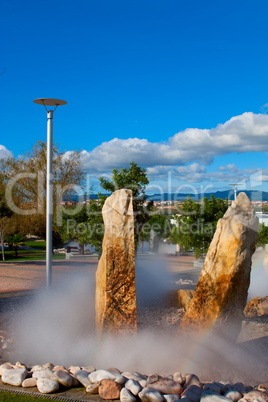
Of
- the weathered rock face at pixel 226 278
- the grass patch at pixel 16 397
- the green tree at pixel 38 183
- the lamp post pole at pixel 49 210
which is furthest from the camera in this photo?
the green tree at pixel 38 183

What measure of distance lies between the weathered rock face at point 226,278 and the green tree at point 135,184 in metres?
11.8

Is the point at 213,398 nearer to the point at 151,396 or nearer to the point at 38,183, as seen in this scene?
the point at 151,396

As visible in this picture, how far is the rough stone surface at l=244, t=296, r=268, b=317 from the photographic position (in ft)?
37.0

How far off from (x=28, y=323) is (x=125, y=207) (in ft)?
12.2

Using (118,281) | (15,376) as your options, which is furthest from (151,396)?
(118,281)

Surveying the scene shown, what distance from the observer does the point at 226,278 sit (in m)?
7.42

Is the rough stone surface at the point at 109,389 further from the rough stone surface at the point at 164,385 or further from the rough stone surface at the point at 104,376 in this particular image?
the rough stone surface at the point at 164,385

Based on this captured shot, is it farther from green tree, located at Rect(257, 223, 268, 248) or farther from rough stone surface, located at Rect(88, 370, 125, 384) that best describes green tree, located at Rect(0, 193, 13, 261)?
rough stone surface, located at Rect(88, 370, 125, 384)

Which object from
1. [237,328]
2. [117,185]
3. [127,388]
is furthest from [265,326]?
[117,185]

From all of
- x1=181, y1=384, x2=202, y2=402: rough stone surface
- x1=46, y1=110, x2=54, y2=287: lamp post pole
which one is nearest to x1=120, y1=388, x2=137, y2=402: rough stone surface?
x1=181, y1=384, x2=202, y2=402: rough stone surface

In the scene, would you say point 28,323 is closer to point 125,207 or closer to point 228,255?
point 125,207

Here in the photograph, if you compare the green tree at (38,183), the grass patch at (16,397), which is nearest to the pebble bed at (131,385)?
the grass patch at (16,397)

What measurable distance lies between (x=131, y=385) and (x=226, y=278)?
2459 millimetres

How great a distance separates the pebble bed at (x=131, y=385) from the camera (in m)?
5.71
